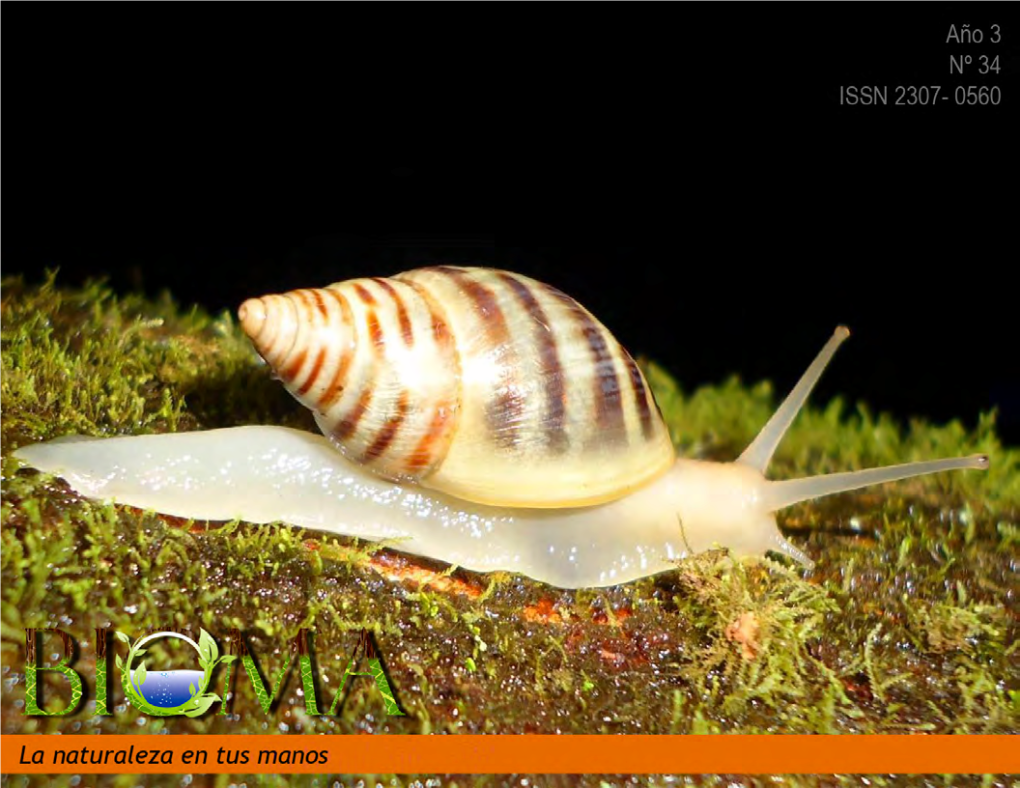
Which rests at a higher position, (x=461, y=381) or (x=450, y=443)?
(x=461, y=381)

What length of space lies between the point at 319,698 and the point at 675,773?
2.36 ft

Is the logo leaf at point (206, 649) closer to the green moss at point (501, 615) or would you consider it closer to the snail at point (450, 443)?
the green moss at point (501, 615)

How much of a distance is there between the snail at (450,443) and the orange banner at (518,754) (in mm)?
513

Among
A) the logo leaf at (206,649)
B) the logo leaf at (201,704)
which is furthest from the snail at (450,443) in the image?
the logo leaf at (201,704)

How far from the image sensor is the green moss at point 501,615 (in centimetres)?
170

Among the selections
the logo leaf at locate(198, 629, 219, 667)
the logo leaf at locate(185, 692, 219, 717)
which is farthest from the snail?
the logo leaf at locate(185, 692, 219, 717)

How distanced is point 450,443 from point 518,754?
0.79 meters

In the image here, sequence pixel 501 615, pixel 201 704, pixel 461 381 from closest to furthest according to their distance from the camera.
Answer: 1. pixel 201 704
2. pixel 501 615
3. pixel 461 381

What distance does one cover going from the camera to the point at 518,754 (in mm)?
1671

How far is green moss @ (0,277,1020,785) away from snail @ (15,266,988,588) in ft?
0.31

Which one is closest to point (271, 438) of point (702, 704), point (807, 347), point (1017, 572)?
point (702, 704)

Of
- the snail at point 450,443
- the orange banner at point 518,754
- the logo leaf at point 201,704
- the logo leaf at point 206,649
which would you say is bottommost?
the orange banner at point 518,754

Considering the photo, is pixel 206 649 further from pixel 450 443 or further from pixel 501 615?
pixel 450 443

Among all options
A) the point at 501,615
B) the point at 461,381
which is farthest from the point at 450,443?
the point at 501,615
